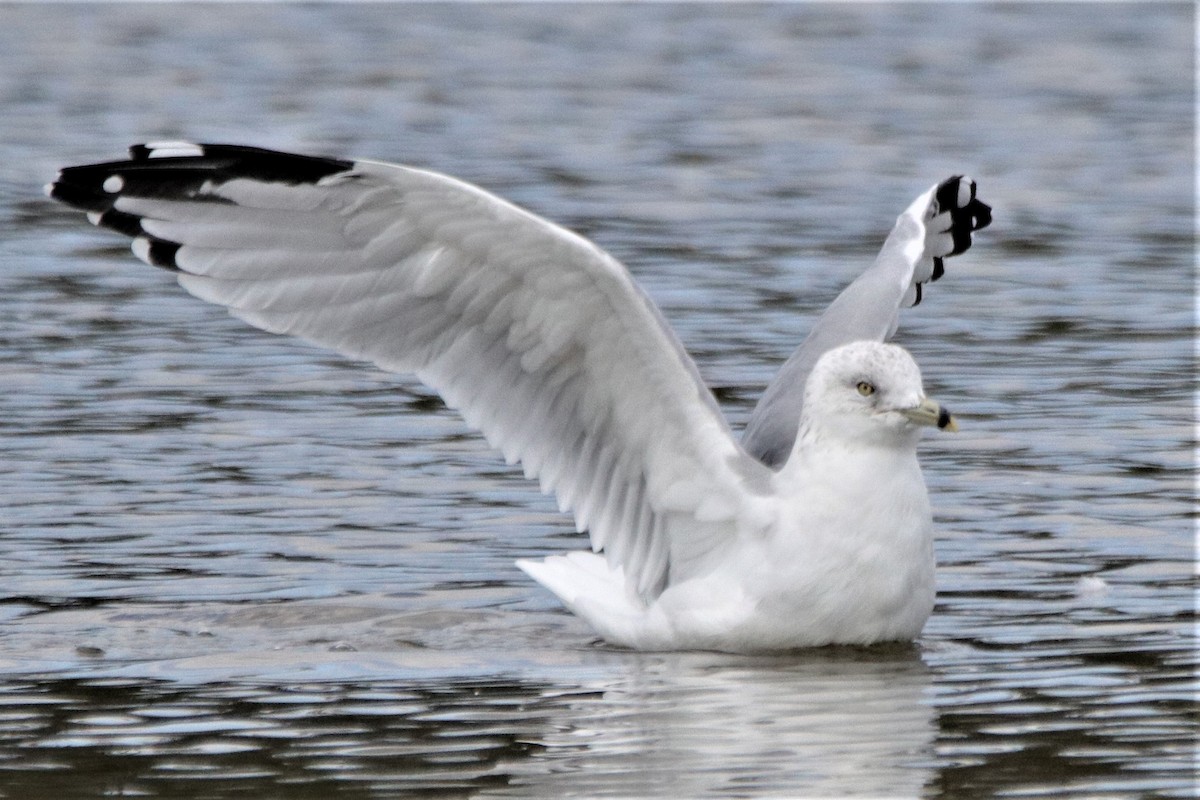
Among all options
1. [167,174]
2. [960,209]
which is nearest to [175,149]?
[167,174]

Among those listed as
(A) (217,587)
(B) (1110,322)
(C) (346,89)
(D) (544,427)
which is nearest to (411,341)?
(D) (544,427)

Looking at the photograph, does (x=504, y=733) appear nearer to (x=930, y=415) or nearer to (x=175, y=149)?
(x=930, y=415)

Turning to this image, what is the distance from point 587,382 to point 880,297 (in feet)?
4.83

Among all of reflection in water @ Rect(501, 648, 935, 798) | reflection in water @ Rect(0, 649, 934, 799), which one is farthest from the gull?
reflection in water @ Rect(0, 649, 934, 799)

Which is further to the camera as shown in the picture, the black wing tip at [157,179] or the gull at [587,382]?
the black wing tip at [157,179]

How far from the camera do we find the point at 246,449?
1066 centimetres

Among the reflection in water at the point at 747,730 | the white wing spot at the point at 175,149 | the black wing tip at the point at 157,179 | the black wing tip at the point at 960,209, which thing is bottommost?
the reflection in water at the point at 747,730

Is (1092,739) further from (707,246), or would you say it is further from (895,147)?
(895,147)

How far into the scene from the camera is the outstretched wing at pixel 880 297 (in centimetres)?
870

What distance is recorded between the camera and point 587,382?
8.09m

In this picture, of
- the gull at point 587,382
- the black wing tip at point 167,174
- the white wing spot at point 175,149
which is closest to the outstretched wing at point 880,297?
the gull at point 587,382

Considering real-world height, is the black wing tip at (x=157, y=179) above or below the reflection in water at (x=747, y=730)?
above

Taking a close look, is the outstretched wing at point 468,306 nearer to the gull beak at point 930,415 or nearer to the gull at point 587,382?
the gull at point 587,382

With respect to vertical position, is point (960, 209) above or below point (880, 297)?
above
